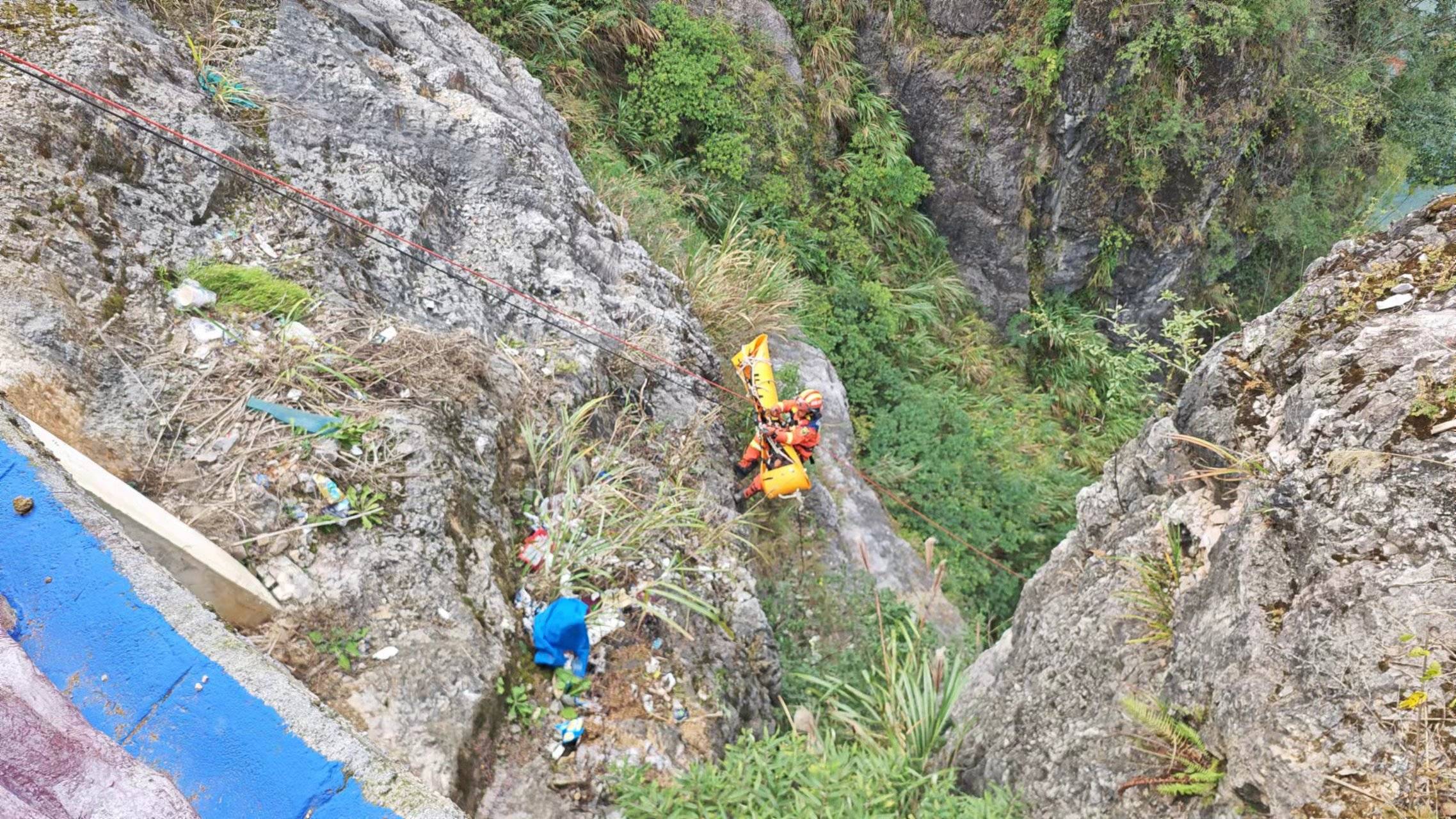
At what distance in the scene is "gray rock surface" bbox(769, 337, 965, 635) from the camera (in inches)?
211

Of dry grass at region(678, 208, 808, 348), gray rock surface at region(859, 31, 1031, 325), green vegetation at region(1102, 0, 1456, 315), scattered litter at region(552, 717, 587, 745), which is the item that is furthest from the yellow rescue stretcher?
green vegetation at region(1102, 0, 1456, 315)

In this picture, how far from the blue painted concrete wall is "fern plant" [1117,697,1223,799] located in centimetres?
218

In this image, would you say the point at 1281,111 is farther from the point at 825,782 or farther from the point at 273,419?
the point at 273,419

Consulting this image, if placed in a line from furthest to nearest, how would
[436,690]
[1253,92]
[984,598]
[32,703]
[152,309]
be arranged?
[1253,92] → [984,598] → [152,309] → [436,690] → [32,703]

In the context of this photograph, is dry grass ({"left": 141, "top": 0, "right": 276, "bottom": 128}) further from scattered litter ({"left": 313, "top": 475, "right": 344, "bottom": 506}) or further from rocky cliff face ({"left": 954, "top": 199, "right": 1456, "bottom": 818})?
rocky cliff face ({"left": 954, "top": 199, "right": 1456, "bottom": 818})

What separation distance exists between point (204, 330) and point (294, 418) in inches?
22.2

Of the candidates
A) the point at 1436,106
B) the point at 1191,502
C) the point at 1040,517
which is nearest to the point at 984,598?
the point at 1040,517

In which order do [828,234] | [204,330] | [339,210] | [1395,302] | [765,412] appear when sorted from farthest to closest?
1. [828,234]
2. [765,412]
3. [339,210]
4. [204,330]
5. [1395,302]

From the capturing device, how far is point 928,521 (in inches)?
245

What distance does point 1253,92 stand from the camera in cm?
731

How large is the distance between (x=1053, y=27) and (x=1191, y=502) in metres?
6.22

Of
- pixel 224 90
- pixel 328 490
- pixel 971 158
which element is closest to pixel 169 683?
pixel 328 490

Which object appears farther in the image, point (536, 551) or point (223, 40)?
point (223, 40)

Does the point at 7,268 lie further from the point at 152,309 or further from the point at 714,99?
the point at 714,99
